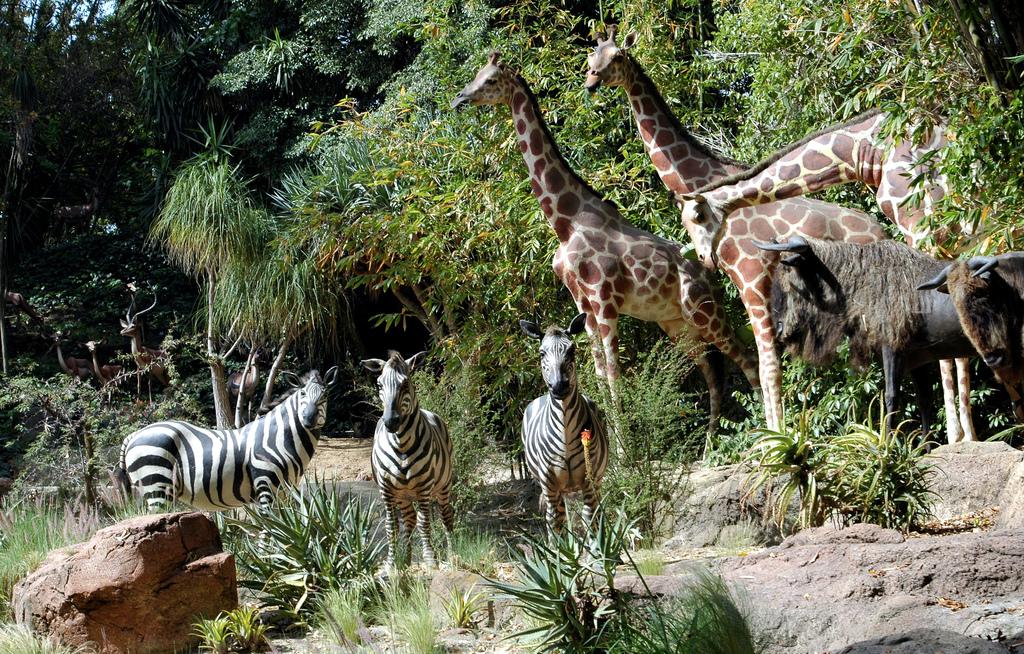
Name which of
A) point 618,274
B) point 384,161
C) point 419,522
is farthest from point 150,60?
point 419,522

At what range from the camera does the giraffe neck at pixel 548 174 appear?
10766mm

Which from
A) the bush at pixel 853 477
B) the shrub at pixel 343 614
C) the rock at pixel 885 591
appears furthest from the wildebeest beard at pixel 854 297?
the shrub at pixel 343 614

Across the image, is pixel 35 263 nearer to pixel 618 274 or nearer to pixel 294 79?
pixel 294 79

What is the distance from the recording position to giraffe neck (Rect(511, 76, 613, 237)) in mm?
10766

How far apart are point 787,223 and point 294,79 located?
40.0 ft

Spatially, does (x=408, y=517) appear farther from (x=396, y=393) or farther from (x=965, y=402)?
(x=965, y=402)

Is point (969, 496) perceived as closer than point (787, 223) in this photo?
Yes

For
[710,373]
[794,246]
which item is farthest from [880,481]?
[710,373]

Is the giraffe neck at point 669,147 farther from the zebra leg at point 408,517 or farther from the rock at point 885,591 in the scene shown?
the rock at point 885,591

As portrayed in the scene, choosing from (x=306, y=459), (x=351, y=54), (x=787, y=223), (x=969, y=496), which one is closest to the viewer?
(x=969, y=496)

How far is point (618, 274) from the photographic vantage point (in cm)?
1040

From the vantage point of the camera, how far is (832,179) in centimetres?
888

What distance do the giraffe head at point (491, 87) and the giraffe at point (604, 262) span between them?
0.4 inches

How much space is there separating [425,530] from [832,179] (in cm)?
458
